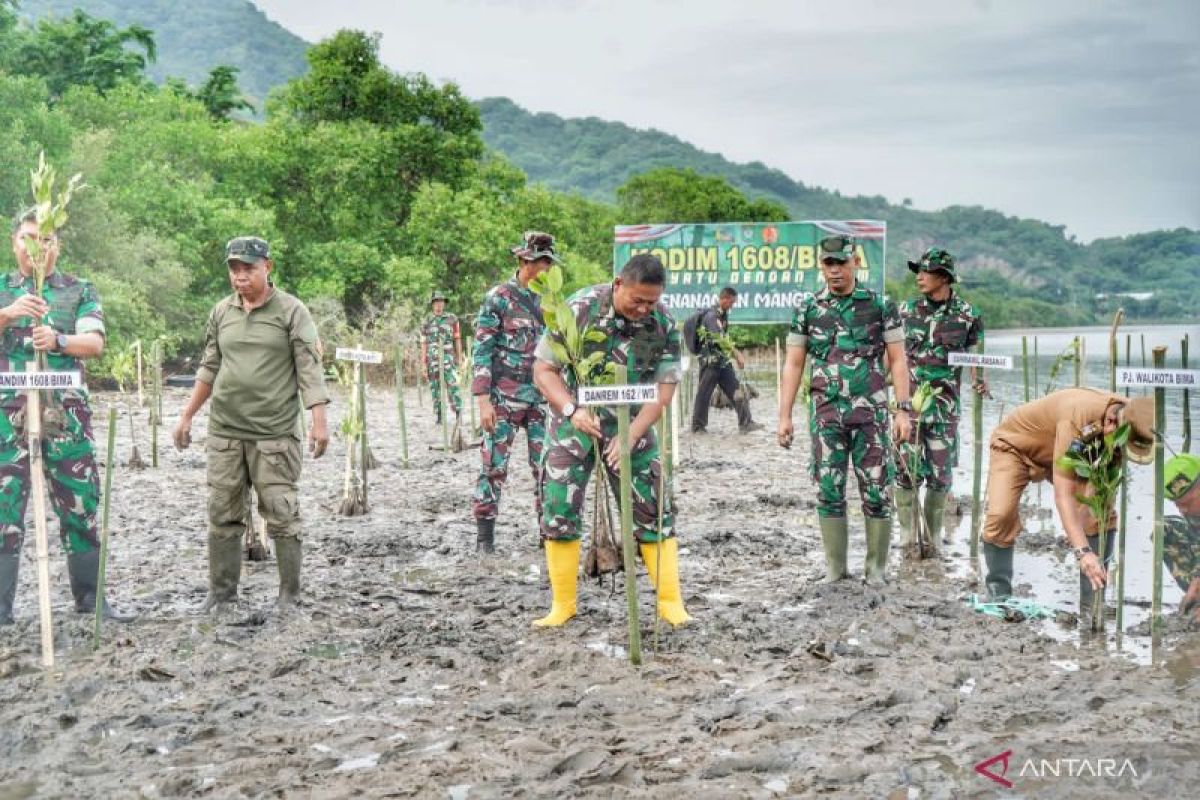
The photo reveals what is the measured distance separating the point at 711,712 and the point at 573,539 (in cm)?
146

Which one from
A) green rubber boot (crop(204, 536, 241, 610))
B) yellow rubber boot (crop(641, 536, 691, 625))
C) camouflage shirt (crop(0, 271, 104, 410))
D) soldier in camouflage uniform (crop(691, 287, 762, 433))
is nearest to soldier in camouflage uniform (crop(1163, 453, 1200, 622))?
yellow rubber boot (crop(641, 536, 691, 625))

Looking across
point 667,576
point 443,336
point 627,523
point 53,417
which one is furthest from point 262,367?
point 443,336

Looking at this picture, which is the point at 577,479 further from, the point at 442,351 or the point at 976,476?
the point at 442,351

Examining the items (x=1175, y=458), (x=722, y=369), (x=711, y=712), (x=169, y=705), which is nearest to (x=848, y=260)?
(x=1175, y=458)

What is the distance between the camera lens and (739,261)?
2220cm

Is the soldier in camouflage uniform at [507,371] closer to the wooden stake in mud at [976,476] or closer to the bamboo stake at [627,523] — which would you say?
the bamboo stake at [627,523]

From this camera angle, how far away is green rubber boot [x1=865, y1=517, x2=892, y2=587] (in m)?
7.08

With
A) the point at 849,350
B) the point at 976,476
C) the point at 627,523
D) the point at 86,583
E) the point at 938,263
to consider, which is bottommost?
the point at 86,583

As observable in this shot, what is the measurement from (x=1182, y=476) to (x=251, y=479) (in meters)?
4.95

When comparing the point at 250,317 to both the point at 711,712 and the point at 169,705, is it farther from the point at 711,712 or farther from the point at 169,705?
the point at 711,712

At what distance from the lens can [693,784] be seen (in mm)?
4047

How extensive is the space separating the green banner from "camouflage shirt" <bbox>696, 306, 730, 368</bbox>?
4.41 meters

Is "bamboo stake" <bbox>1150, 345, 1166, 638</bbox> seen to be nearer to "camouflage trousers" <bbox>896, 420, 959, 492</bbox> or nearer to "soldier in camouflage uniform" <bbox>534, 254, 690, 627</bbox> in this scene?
"soldier in camouflage uniform" <bbox>534, 254, 690, 627</bbox>

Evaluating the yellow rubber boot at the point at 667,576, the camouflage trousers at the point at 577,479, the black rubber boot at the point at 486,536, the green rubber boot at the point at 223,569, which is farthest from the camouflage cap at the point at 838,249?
the green rubber boot at the point at 223,569
